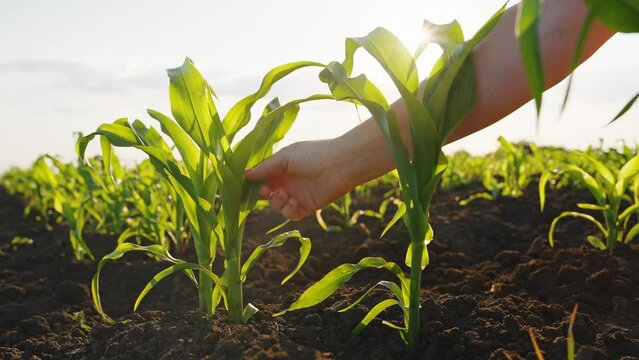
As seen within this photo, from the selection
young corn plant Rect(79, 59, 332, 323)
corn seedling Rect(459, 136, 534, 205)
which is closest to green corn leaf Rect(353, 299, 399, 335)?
young corn plant Rect(79, 59, 332, 323)

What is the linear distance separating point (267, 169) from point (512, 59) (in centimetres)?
90

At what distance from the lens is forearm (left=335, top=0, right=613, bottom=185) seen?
64.2 inches

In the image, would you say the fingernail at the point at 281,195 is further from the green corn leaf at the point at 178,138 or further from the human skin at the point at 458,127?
the green corn leaf at the point at 178,138

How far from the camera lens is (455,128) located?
1863mm

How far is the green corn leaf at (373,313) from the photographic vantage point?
2.07 meters

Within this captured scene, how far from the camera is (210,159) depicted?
2193 mm

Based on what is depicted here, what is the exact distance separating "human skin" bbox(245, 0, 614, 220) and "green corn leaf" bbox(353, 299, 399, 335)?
0.43 m

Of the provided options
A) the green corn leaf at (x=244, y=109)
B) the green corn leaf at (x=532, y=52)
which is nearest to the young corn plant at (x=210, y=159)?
the green corn leaf at (x=244, y=109)

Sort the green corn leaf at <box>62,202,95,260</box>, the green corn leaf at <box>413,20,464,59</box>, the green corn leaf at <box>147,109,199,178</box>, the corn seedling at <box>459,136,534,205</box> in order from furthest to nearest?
the corn seedling at <box>459,136,534,205</box>
the green corn leaf at <box>62,202,95,260</box>
the green corn leaf at <box>147,109,199,178</box>
the green corn leaf at <box>413,20,464,59</box>

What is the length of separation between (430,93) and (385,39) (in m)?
0.20

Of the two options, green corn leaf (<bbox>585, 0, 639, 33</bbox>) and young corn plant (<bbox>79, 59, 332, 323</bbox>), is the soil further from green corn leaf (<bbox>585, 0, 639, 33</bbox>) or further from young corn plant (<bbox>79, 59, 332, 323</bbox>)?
green corn leaf (<bbox>585, 0, 639, 33</bbox>)

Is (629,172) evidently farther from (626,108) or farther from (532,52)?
(532,52)

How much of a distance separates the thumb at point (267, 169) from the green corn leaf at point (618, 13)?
53.3 inches

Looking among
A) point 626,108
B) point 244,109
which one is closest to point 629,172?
point 244,109
